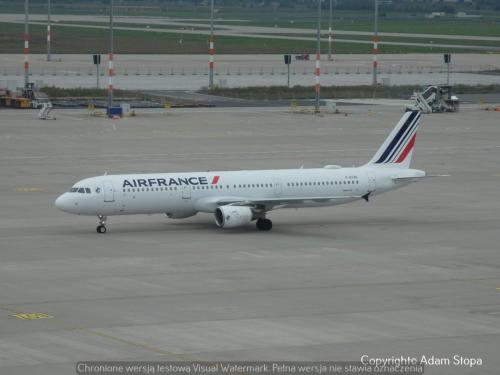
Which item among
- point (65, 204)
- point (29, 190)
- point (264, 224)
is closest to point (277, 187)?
point (264, 224)

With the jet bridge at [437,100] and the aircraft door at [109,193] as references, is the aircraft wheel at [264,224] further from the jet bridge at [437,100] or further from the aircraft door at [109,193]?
the jet bridge at [437,100]

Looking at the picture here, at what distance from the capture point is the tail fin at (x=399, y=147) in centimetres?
6794

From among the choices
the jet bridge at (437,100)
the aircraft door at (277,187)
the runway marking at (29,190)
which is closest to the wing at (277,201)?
the aircraft door at (277,187)

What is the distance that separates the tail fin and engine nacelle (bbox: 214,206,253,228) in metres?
9.29

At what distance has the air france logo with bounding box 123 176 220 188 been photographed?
6153 cm

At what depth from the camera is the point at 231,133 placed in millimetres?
111812

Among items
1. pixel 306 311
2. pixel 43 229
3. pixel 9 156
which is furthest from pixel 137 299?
pixel 9 156

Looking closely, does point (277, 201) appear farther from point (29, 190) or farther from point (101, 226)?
point (29, 190)

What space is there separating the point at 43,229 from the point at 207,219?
890cm

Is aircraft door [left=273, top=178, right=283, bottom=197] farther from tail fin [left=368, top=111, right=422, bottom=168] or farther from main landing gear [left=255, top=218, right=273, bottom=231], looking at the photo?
tail fin [left=368, top=111, right=422, bottom=168]

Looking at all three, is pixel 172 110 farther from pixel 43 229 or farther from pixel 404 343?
pixel 404 343

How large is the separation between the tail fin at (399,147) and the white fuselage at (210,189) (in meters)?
0.58

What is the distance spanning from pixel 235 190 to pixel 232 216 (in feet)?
7.21

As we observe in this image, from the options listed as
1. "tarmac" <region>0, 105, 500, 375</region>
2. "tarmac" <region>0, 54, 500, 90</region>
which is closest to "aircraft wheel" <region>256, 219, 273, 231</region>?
"tarmac" <region>0, 105, 500, 375</region>
